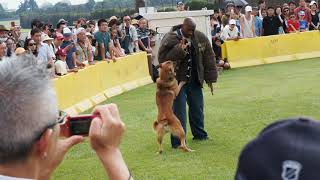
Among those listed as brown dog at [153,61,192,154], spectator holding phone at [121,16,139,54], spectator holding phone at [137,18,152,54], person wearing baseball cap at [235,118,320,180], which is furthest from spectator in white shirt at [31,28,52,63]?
person wearing baseball cap at [235,118,320,180]

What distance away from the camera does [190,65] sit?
9.27 meters

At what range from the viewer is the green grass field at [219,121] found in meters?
7.89

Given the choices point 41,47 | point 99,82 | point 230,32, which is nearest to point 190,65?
point 41,47

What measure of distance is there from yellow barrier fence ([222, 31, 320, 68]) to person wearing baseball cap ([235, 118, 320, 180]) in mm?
19452

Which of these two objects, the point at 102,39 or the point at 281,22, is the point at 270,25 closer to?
the point at 281,22

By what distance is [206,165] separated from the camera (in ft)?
26.0

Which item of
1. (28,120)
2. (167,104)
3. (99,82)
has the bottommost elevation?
(99,82)

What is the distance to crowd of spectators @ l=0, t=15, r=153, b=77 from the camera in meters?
12.6

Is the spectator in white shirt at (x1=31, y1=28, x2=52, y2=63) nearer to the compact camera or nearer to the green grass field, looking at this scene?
the green grass field

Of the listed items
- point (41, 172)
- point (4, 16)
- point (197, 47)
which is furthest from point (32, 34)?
point (4, 16)

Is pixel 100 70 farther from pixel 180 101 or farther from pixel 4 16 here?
pixel 4 16

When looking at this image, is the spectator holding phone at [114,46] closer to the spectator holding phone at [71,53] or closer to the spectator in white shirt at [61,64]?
the spectator holding phone at [71,53]

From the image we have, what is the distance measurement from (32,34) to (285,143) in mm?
12049

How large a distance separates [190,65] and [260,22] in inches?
551
